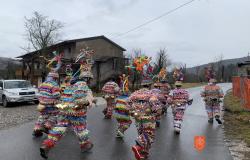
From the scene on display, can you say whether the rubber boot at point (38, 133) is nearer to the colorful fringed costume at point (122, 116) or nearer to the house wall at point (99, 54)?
the colorful fringed costume at point (122, 116)

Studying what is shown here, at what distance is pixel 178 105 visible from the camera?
10.4 meters

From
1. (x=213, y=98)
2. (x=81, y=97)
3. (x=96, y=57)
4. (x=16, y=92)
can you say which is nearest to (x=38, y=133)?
(x=81, y=97)

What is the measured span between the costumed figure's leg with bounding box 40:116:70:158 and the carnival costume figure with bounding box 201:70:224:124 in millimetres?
6956

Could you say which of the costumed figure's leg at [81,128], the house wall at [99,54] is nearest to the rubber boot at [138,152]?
the costumed figure's leg at [81,128]

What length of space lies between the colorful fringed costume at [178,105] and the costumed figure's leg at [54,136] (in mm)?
4190

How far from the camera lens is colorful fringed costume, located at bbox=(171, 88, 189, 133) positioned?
1029 cm

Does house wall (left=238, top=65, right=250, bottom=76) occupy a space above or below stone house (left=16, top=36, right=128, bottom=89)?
below

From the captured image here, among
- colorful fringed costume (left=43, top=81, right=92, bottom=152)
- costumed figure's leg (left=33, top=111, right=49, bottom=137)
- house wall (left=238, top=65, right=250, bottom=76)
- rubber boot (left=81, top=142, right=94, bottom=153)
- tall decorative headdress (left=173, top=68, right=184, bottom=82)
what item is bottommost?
rubber boot (left=81, top=142, right=94, bottom=153)

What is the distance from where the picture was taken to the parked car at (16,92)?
19234 mm

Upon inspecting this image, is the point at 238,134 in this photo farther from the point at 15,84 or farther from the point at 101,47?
the point at 101,47

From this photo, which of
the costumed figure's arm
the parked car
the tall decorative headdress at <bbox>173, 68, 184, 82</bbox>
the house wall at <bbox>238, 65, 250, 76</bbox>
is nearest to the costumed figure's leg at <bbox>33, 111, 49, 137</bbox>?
the costumed figure's arm

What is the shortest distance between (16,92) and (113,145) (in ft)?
40.6

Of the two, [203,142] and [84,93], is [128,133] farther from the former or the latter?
[84,93]

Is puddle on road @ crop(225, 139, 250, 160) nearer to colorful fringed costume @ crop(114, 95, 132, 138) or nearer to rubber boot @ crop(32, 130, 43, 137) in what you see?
colorful fringed costume @ crop(114, 95, 132, 138)
